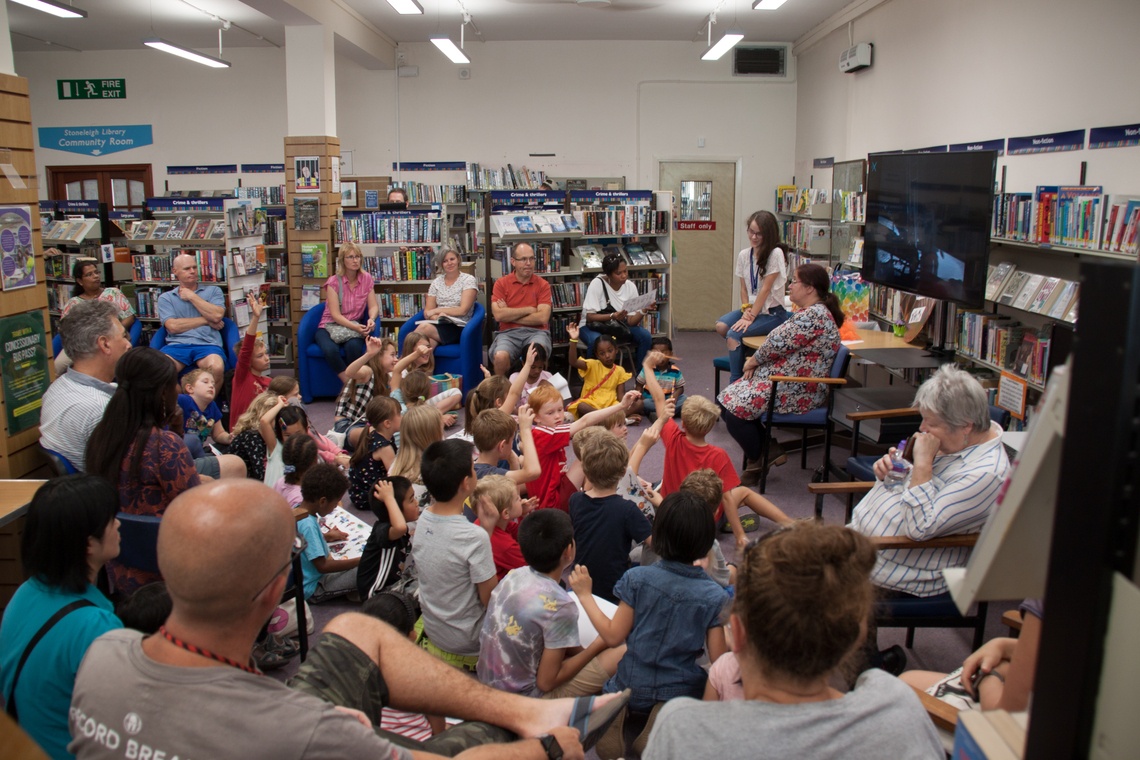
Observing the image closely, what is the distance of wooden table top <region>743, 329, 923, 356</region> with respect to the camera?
16.5 feet

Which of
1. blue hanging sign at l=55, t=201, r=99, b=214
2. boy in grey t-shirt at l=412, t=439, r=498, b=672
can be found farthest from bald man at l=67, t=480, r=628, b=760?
blue hanging sign at l=55, t=201, r=99, b=214

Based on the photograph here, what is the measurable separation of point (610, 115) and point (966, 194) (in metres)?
7.03

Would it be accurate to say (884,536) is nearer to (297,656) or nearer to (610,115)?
(297,656)

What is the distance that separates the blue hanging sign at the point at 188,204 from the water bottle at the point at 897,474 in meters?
7.13

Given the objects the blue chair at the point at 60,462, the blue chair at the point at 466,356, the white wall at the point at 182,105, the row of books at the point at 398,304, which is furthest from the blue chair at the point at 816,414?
the white wall at the point at 182,105

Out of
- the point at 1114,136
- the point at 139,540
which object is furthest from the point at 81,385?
the point at 1114,136

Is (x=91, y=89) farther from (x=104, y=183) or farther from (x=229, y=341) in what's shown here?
(x=229, y=341)

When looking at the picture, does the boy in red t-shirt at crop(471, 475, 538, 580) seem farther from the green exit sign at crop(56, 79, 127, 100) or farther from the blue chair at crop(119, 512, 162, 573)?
the green exit sign at crop(56, 79, 127, 100)

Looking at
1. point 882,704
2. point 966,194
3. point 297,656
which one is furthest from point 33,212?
point 966,194

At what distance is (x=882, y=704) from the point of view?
3.56 feet

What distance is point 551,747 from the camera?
141cm

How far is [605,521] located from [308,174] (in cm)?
630

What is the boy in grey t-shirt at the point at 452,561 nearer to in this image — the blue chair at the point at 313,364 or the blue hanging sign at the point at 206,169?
the blue chair at the point at 313,364

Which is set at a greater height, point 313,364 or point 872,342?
point 872,342
